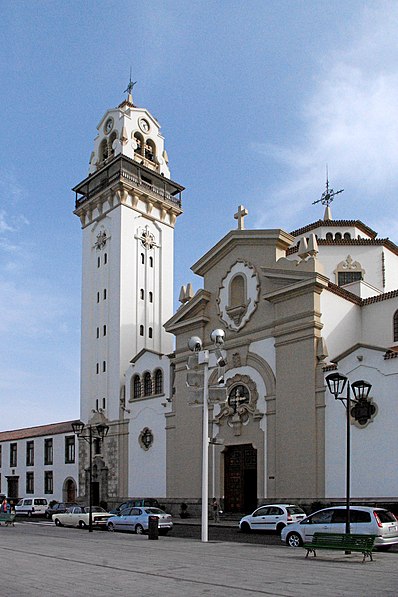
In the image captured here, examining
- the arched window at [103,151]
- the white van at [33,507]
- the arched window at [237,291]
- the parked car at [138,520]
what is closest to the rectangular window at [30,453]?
the white van at [33,507]

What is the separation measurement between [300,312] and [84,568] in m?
21.6

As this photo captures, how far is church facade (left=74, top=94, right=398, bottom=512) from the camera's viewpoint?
33.1 m

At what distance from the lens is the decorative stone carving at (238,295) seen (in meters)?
39.0

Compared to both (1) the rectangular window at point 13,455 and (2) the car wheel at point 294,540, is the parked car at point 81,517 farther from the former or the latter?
(1) the rectangular window at point 13,455

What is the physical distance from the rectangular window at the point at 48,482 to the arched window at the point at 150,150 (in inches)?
1009

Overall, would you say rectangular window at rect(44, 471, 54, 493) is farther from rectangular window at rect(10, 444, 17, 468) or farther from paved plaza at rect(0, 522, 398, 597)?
paved plaza at rect(0, 522, 398, 597)

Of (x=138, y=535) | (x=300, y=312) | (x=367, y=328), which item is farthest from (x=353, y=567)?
(x=367, y=328)

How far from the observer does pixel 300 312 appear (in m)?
35.8

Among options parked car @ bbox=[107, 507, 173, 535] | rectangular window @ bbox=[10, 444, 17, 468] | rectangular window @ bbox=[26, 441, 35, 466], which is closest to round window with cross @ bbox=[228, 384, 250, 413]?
parked car @ bbox=[107, 507, 173, 535]

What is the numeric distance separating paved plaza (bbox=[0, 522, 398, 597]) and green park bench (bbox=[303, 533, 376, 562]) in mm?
351

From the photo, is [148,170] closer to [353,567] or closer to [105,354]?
[105,354]

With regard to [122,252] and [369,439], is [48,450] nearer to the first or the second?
[122,252]

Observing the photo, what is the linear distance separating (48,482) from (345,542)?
4178cm

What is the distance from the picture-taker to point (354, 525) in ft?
70.6
